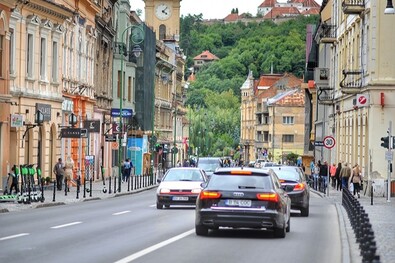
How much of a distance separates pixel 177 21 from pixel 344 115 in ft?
272

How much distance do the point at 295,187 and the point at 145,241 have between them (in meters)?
12.9

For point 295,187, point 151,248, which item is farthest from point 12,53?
point 151,248

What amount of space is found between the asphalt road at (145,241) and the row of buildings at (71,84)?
15.5 meters

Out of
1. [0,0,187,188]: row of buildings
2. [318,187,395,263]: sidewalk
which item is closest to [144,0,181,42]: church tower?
[0,0,187,188]: row of buildings

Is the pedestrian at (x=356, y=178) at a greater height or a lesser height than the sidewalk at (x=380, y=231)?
greater

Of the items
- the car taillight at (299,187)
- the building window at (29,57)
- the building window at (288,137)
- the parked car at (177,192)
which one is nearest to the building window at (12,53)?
the building window at (29,57)

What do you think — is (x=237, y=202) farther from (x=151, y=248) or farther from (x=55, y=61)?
(x=55, y=61)

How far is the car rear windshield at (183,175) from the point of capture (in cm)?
3828

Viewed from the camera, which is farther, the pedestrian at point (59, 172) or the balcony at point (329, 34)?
the balcony at point (329, 34)

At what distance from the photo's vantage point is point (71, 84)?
61.1 m

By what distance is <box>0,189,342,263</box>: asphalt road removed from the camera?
61.2 ft

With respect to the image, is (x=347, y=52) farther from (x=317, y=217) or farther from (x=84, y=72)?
(x=317, y=217)

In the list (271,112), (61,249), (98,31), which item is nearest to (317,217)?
(61,249)

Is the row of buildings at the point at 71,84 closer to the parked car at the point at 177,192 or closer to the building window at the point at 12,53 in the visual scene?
the building window at the point at 12,53
